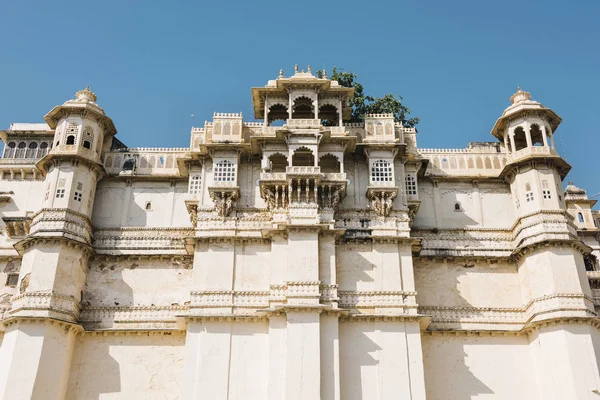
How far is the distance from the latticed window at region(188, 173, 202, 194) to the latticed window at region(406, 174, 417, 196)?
24.6 feet

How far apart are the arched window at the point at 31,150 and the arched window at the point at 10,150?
59cm

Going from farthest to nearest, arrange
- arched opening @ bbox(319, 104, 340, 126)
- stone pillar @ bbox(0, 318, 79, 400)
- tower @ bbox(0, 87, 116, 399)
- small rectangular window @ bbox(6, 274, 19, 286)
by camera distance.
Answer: arched opening @ bbox(319, 104, 340, 126)
small rectangular window @ bbox(6, 274, 19, 286)
tower @ bbox(0, 87, 116, 399)
stone pillar @ bbox(0, 318, 79, 400)

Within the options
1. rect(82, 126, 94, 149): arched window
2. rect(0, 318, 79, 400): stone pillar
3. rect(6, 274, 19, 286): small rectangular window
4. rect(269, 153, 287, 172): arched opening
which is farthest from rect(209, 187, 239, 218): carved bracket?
rect(6, 274, 19, 286): small rectangular window

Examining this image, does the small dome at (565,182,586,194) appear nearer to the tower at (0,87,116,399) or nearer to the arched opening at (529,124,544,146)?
the arched opening at (529,124,544,146)

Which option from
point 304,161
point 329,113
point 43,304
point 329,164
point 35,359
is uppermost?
point 329,113

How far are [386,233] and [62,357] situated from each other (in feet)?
36.2

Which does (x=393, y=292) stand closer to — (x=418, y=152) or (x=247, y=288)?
(x=247, y=288)

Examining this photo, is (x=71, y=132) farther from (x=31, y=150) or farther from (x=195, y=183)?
(x=195, y=183)

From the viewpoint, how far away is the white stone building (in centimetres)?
2108

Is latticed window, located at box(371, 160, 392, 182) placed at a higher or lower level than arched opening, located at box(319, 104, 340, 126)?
lower

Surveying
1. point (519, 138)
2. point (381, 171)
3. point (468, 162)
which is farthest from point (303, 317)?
point (519, 138)

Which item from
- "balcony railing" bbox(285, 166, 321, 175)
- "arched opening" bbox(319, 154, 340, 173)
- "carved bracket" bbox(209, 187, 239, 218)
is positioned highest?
"arched opening" bbox(319, 154, 340, 173)

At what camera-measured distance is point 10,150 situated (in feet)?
91.7

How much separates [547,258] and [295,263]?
827 centimetres
